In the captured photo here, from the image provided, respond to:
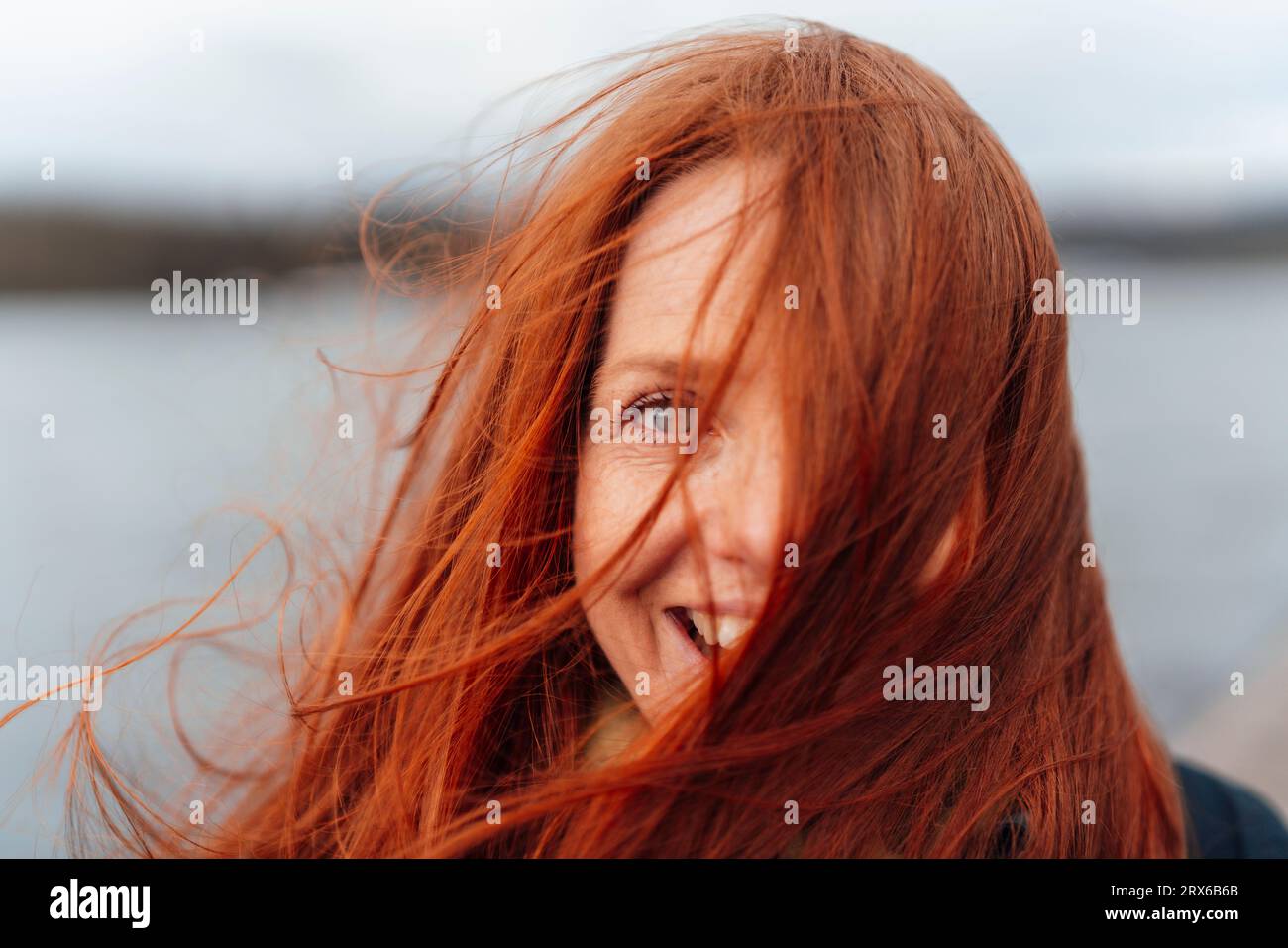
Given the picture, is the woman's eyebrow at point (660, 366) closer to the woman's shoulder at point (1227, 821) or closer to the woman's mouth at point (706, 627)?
the woman's mouth at point (706, 627)

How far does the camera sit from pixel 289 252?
307 centimetres

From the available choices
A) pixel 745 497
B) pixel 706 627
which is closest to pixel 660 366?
pixel 745 497

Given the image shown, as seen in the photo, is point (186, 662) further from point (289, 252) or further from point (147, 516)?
point (147, 516)

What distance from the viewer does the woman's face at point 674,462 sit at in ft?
3.15

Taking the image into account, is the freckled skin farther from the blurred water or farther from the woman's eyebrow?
the blurred water

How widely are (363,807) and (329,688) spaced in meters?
0.19

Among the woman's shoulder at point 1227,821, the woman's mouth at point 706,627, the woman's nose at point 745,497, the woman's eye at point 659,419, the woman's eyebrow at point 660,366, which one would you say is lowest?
the woman's shoulder at point 1227,821

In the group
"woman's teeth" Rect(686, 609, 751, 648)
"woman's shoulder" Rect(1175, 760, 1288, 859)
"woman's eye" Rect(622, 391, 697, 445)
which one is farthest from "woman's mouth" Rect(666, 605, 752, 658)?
"woman's shoulder" Rect(1175, 760, 1288, 859)

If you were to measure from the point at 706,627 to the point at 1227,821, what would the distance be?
43.2 inches

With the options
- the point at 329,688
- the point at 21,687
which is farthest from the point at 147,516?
the point at 329,688

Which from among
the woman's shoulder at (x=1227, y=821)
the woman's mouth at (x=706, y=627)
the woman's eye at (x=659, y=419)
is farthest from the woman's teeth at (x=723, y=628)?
the woman's shoulder at (x=1227, y=821)

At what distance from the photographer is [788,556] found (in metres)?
0.97

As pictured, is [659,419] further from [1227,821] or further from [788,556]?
[1227,821]

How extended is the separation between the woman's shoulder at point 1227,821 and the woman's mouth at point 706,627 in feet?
3.18
